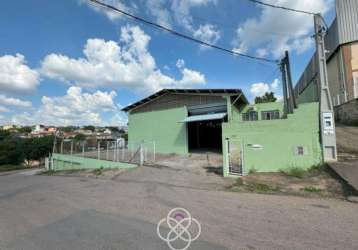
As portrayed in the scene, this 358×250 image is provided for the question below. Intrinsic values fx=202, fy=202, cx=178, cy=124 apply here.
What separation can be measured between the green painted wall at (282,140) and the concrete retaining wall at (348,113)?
8.90 metres

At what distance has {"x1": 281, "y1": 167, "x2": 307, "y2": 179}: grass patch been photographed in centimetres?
723

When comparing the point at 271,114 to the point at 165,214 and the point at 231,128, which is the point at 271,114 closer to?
the point at 231,128

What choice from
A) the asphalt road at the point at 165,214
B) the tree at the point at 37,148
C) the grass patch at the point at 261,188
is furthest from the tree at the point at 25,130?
the grass patch at the point at 261,188

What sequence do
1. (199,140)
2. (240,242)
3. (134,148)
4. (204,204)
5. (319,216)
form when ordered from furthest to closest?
(199,140) < (134,148) < (204,204) < (319,216) < (240,242)

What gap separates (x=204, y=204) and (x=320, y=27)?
876 centimetres

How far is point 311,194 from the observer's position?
5.56m

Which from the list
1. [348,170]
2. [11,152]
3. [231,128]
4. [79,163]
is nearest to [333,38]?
[231,128]

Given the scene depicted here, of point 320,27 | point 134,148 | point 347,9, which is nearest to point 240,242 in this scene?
point 320,27

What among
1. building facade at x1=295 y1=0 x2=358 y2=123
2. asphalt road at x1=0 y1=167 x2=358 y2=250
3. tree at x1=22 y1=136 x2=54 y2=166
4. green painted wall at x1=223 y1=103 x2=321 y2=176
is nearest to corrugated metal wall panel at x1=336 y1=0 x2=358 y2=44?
building facade at x1=295 y1=0 x2=358 y2=123

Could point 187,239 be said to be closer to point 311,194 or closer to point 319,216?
point 319,216

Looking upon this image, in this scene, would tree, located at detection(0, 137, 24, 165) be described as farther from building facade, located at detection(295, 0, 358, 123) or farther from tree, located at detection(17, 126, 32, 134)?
building facade, located at detection(295, 0, 358, 123)

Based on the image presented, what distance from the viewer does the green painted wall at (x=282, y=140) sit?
7605mm

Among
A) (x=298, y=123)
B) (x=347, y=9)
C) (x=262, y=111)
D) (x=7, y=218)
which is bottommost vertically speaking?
(x=7, y=218)

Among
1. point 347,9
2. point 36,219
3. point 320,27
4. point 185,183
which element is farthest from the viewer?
point 347,9
